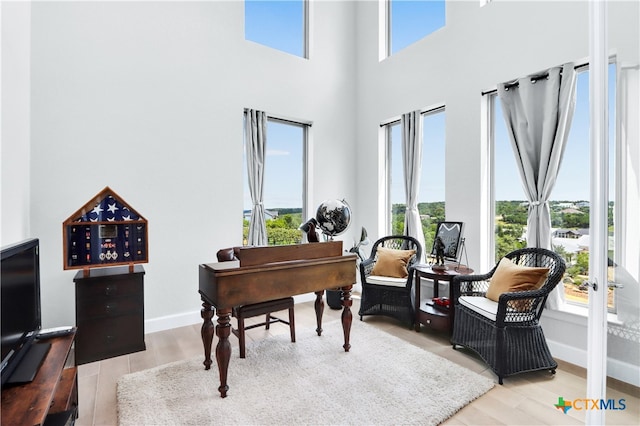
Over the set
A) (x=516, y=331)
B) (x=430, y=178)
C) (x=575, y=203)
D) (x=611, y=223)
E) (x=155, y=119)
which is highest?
(x=155, y=119)

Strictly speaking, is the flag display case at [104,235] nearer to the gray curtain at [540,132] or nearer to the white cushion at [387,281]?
the white cushion at [387,281]

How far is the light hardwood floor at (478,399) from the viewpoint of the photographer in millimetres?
1890

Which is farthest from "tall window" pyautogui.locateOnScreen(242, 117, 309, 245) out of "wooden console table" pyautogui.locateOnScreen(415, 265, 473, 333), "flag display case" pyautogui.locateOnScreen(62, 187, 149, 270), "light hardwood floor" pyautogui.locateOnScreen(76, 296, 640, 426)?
"wooden console table" pyautogui.locateOnScreen(415, 265, 473, 333)

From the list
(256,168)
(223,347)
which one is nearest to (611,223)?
(223,347)

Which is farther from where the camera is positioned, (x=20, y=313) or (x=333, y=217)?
(x=333, y=217)

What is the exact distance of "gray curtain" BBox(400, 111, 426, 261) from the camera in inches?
160

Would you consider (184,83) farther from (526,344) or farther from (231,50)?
(526,344)

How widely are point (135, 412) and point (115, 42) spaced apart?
3369 mm

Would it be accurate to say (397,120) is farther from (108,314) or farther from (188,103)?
(108,314)

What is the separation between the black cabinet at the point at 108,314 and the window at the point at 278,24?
11.0 ft

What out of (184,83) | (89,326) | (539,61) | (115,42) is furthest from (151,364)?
(539,61)

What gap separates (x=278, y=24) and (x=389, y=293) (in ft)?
13.1

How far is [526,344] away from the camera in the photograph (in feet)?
7.77

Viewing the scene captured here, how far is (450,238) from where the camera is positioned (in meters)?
3.47
